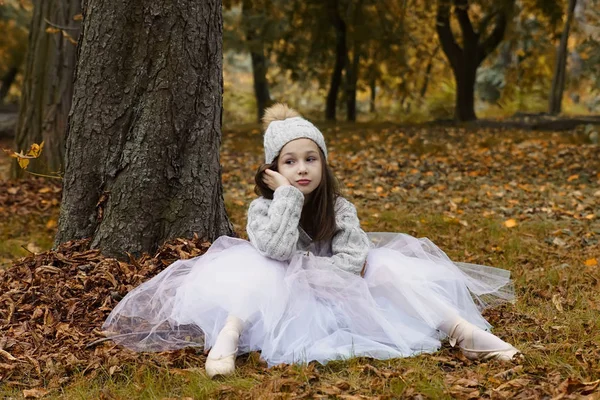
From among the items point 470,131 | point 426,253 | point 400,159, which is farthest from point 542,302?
point 470,131

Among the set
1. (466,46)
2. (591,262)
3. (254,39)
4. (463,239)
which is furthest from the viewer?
(466,46)

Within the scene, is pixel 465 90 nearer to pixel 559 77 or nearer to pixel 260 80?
pixel 559 77

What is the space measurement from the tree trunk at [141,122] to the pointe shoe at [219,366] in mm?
1295

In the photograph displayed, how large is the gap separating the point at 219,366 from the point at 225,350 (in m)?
0.10

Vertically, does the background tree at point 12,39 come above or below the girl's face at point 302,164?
above

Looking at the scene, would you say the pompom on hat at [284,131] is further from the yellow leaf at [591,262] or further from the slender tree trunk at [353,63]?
the slender tree trunk at [353,63]

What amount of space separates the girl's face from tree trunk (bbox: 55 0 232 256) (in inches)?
29.6

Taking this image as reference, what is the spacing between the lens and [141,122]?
12.4 feet

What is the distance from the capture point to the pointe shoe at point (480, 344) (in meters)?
2.84

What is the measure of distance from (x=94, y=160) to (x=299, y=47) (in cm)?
1098

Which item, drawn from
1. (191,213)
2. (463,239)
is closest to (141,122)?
(191,213)

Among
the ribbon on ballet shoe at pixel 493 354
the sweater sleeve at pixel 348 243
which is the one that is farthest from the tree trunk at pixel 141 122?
the ribbon on ballet shoe at pixel 493 354

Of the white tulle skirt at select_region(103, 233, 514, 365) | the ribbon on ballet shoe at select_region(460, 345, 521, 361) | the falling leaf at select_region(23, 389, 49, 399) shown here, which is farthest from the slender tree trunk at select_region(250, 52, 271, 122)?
the falling leaf at select_region(23, 389, 49, 399)

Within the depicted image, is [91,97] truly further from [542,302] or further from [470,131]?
[470,131]
